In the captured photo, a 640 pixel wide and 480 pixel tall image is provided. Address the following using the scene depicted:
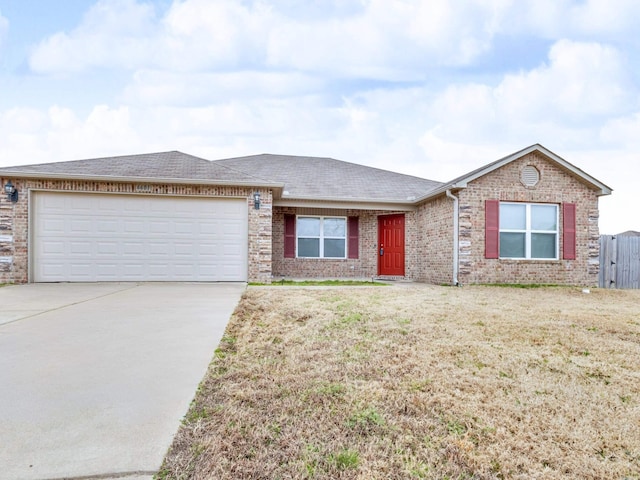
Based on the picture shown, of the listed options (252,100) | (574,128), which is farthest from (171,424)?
(574,128)

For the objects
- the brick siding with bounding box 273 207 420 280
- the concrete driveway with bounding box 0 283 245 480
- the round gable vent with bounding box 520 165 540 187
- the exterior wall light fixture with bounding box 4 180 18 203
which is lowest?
the concrete driveway with bounding box 0 283 245 480

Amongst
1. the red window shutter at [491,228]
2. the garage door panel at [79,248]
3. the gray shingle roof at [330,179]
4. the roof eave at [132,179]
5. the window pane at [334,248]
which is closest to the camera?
the roof eave at [132,179]

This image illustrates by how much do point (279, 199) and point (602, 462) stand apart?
1093cm

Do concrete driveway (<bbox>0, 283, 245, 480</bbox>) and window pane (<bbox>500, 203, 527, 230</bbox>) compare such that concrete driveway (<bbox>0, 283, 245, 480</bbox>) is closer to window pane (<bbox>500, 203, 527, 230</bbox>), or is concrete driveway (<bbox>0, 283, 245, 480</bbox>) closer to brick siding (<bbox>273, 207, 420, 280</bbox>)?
brick siding (<bbox>273, 207, 420, 280</bbox>)

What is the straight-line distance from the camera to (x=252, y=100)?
14797 millimetres

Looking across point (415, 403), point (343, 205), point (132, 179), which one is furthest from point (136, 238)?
point (415, 403)

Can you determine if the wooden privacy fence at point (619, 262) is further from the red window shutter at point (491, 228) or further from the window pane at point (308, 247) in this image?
the window pane at point (308, 247)

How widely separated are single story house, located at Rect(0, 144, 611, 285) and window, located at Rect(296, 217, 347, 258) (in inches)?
114

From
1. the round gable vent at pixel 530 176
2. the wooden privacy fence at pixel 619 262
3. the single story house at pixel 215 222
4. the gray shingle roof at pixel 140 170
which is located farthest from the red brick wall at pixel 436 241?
the gray shingle roof at pixel 140 170

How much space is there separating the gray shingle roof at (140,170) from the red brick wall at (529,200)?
5919 millimetres

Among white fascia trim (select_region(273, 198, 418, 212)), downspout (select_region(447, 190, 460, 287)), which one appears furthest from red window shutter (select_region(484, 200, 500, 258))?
white fascia trim (select_region(273, 198, 418, 212))

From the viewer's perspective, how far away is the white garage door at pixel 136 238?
31.8 ft

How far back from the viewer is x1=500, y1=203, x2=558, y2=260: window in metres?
10.5

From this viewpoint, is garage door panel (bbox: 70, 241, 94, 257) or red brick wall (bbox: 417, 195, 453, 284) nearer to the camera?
garage door panel (bbox: 70, 241, 94, 257)
